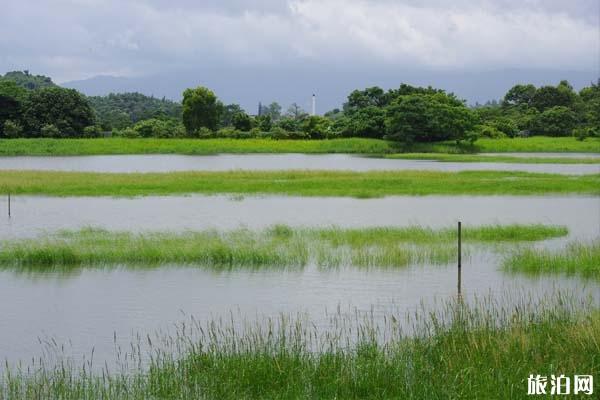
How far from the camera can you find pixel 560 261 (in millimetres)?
19641

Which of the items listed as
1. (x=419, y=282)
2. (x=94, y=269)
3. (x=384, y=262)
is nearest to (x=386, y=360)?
(x=419, y=282)

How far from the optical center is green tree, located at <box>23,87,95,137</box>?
9031cm

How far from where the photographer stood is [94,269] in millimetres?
20641

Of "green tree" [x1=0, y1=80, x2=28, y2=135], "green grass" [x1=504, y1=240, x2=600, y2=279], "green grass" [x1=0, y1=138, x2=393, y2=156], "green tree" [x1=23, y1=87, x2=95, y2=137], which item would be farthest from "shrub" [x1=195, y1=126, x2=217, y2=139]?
"green grass" [x1=504, y1=240, x2=600, y2=279]

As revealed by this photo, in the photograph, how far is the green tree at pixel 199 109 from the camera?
95.7 meters

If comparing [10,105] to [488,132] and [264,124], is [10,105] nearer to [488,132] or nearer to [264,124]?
[264,124]

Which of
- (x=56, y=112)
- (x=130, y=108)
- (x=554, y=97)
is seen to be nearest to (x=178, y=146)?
(x=56, y=112)

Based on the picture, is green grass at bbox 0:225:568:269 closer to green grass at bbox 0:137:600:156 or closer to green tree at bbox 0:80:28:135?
green grass at bbox 0:137:600:156

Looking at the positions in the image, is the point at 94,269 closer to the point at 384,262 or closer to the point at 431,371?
the point at 384,262

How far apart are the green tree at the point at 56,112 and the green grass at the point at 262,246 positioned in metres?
68.5

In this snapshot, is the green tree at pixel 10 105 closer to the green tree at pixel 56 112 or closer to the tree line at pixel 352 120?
the tree line at pixel 352 120

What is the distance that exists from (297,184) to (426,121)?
1766 inches

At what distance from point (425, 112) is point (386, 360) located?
74.6 metres

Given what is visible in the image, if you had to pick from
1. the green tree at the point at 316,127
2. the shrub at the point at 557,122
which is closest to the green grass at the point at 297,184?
the green tree at the point at 316,127
